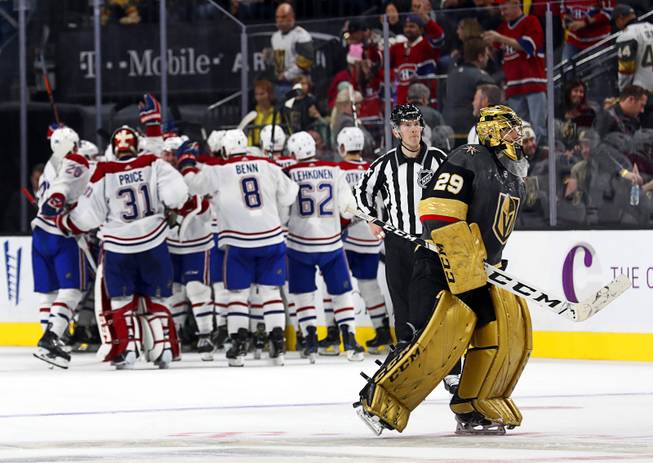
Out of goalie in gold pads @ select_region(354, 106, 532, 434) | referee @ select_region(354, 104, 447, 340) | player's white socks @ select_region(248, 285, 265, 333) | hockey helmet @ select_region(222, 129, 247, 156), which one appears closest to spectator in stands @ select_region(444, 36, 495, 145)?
→ hockey helmet @ select_region(222, 129, 247, 156)

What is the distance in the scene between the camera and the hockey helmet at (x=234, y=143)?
1192 centimetres

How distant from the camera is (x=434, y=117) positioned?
42.9ft

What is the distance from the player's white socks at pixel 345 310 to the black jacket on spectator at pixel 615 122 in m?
2.23

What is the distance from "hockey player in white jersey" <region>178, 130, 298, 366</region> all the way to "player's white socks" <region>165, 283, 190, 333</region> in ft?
5.42

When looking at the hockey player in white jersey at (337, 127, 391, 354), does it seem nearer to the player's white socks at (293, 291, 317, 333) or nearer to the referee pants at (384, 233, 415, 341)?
the player's white socks at (293, 291, 317, 333)

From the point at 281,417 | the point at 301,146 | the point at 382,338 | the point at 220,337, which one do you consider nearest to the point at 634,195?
the point at 382,338

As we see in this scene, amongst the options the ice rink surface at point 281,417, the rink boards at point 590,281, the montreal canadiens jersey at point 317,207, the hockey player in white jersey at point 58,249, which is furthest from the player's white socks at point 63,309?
the rink boards at point 590,281

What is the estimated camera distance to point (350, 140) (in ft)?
41.0

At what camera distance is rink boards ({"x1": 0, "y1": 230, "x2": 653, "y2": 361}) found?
36.9 feet

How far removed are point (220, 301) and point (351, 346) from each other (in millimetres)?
1511

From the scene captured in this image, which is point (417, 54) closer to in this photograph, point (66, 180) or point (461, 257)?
point (66, 180)

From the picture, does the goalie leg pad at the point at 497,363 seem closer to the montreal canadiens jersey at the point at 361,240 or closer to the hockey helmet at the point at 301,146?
the hockey helmet at the point at 301,146

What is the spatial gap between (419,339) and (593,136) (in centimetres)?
591

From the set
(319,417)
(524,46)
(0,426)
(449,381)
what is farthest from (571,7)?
(0,426)
